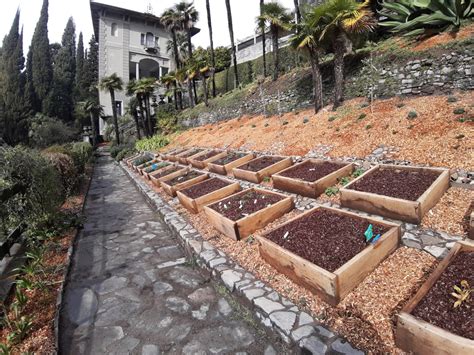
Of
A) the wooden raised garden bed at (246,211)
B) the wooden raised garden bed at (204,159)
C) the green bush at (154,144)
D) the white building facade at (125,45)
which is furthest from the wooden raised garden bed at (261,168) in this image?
the white building facade at (125,45)

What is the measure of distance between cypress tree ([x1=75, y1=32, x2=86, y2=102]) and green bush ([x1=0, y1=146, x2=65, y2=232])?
4551 cm

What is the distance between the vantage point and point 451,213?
3.83 m

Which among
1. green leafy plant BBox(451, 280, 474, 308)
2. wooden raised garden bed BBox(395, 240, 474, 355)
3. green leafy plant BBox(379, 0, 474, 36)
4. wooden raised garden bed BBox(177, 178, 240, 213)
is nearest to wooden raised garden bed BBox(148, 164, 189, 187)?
wooden raised garden bed BBox(177, 178, 240, 213)

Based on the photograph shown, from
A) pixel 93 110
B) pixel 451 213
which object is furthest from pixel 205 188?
pixel 93 110

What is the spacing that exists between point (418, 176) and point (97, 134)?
4321 centimetres

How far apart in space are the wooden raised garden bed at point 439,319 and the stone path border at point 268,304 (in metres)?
0.44

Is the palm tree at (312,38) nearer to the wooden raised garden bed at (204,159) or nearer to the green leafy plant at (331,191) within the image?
the wooden raised garden bed at (204,159)

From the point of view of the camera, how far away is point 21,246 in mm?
4711

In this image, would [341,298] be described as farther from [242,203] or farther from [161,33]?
[161,33]

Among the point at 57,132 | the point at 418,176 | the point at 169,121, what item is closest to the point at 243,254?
the point at 418,176

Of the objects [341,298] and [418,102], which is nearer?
[341,298]

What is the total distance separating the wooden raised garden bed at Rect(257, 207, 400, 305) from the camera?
2.73m

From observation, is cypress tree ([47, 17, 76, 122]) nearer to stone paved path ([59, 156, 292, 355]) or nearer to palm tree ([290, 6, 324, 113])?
palm tree ([290, 6, 324, 113])

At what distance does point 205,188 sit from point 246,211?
7.66ft
